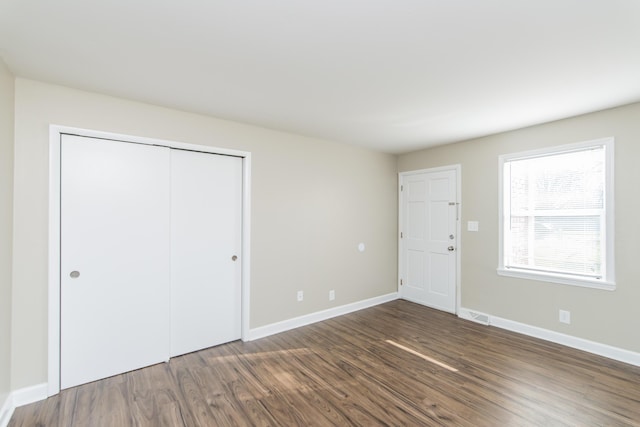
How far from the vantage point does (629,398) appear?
7.24 feet

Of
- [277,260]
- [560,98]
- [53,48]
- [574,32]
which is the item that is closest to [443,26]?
[574,32]

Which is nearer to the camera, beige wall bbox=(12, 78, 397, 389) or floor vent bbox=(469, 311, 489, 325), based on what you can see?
beige wall bbox=(12, 78, 397, 389)

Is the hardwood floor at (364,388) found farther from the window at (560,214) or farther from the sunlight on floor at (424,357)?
the window at (560,214)

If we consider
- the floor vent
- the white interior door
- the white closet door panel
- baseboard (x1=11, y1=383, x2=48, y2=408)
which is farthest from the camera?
the white interior door

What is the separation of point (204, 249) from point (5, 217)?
1.46 metres

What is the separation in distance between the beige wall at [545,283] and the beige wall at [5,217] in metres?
4.50

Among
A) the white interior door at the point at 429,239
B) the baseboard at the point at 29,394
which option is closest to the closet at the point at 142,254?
the baseboard at the point at 29,394

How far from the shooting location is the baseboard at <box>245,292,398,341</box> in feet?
11.0

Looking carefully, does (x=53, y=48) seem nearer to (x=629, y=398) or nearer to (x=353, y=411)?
(x=353, y=411)

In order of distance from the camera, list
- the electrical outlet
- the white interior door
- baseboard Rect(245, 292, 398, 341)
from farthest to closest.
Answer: the white interior door, baseboard Rect(245, 292, 398, 341), the electrical outlet

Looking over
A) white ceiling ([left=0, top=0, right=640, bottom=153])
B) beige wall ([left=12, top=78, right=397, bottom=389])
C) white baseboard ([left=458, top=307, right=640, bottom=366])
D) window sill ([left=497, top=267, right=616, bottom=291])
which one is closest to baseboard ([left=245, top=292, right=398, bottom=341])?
beige wall ([left=12, top=78, right=397, bottom=389])

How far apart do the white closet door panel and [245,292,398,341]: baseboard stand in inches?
38.1

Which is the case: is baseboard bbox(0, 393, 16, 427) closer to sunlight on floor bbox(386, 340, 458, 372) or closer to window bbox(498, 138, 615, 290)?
sunlight on floor bbox(386, 340, 458, 372)

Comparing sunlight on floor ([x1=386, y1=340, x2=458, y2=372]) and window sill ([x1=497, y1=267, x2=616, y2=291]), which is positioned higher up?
window sill ([x1=497, y1=267, x2=616, y2=291])
